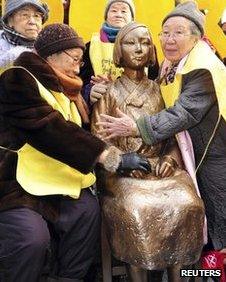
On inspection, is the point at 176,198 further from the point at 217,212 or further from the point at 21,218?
the point at 21,218

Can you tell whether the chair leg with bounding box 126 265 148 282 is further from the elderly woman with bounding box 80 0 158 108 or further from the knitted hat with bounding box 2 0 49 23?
the knitted hat with bounding box 2 0 49 23

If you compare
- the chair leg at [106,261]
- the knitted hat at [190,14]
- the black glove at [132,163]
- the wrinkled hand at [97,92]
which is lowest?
the chair leg at [106,261]

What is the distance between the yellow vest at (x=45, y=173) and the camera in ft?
9.37

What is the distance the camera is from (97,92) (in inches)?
134

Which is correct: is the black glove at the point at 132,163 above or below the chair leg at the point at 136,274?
above

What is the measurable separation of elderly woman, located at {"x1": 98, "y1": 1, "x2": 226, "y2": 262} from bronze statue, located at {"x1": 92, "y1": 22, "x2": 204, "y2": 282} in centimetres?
14

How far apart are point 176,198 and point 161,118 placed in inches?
21.5

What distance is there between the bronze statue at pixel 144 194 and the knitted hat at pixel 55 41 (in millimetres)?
350

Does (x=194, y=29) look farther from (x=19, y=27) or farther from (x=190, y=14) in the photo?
(x=19, y=27)

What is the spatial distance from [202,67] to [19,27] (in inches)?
57.4

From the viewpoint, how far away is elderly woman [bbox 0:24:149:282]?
109 inches

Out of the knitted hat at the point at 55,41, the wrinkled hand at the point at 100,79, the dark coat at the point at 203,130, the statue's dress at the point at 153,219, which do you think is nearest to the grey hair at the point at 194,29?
the dark coat at the point at 203,130

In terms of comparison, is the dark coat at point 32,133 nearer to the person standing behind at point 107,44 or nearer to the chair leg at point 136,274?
the chair leg at point 136,274

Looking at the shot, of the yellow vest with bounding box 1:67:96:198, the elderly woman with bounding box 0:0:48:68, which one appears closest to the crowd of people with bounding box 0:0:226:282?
the yellow vest with bounding box 1:67:96:198
